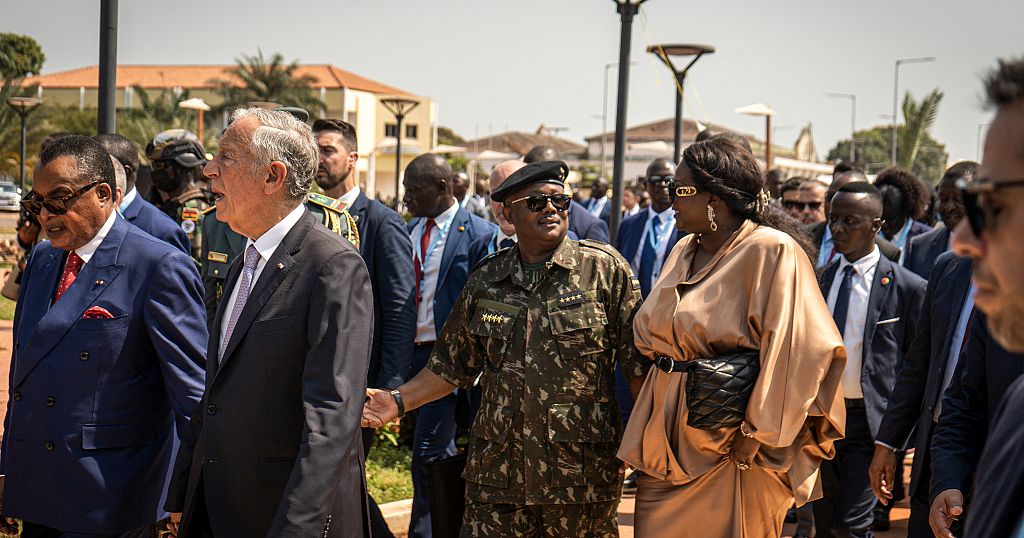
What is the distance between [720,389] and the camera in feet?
13.3

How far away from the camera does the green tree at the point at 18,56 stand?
4919 centimetres

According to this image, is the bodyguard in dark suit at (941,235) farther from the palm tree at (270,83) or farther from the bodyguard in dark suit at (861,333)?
the palm tree at (270,83)

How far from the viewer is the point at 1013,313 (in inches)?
62.6

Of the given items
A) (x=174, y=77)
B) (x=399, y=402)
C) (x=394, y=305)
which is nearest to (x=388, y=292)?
(x=394, y=305)

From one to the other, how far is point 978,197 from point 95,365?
10.8ft

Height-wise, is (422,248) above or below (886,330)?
above

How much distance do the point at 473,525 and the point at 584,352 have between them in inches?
36.3

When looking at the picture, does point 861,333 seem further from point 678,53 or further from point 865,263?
point 678,53

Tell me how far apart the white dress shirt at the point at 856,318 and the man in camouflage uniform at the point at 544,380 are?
1.80 metres

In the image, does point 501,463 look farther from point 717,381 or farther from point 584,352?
point 717,381

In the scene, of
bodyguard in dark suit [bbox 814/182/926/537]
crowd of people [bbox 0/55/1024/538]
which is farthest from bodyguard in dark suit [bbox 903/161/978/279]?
crowd of people [bbox 0/55/1024/538]

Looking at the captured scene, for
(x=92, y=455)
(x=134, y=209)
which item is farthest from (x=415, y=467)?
(x=92, y=455)

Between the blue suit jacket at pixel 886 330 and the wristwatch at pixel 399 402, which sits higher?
the blue suit jacket at pixel 886 330

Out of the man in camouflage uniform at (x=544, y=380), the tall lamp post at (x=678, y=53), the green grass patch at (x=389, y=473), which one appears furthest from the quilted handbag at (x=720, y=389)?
the tall lamp post at (x=678, y=53)
